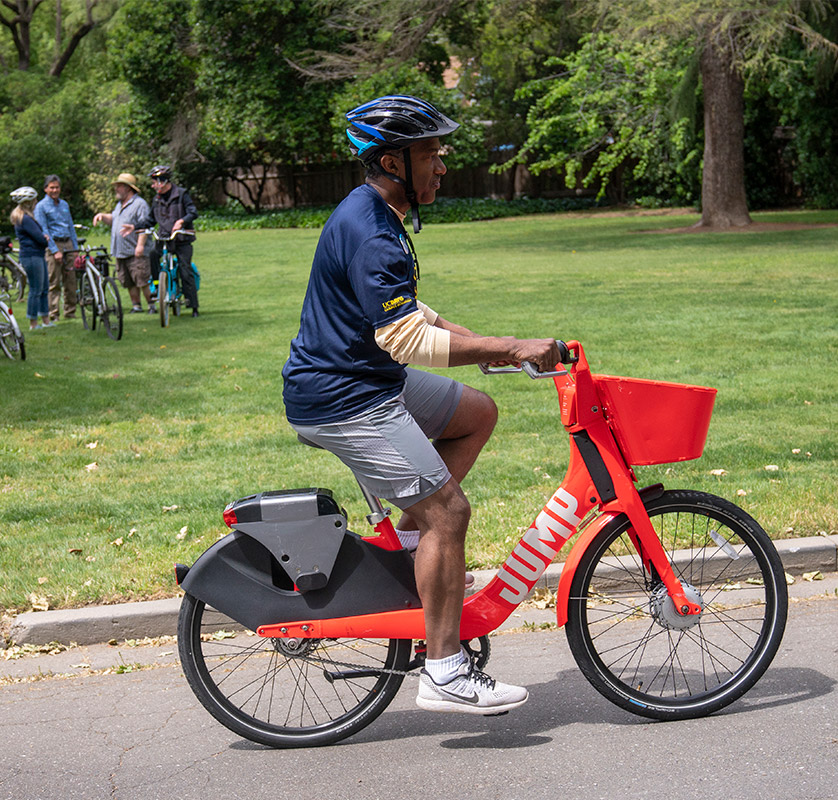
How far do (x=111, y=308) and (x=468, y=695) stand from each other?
11.5 m

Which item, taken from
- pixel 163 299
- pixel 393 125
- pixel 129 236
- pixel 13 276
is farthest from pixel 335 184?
pixel 393 125

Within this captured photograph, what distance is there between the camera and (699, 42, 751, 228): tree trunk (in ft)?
84.8

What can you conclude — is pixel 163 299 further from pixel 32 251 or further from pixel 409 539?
pixel 409 539

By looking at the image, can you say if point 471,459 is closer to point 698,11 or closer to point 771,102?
point 698,11

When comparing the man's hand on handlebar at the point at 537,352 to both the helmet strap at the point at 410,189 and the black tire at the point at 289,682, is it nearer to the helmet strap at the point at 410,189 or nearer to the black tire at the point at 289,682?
the helmet strap at the point at 410,189

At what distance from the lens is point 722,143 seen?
86.8 ft

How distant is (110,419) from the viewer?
9.07 m

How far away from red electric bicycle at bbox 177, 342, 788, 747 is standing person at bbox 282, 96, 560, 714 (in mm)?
163

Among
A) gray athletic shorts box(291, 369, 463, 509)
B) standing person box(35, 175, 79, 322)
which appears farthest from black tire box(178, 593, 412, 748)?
standing person box(35, 175, 79, 322)

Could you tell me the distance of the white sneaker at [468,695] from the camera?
143 inches

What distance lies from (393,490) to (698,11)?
1866 cm

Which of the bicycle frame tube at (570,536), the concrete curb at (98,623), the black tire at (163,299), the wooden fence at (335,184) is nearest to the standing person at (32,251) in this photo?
the black tire at (163,299)

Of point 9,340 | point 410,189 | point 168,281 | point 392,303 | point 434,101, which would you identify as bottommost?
point 9,340

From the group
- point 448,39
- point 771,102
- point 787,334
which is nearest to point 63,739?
point 787,334
